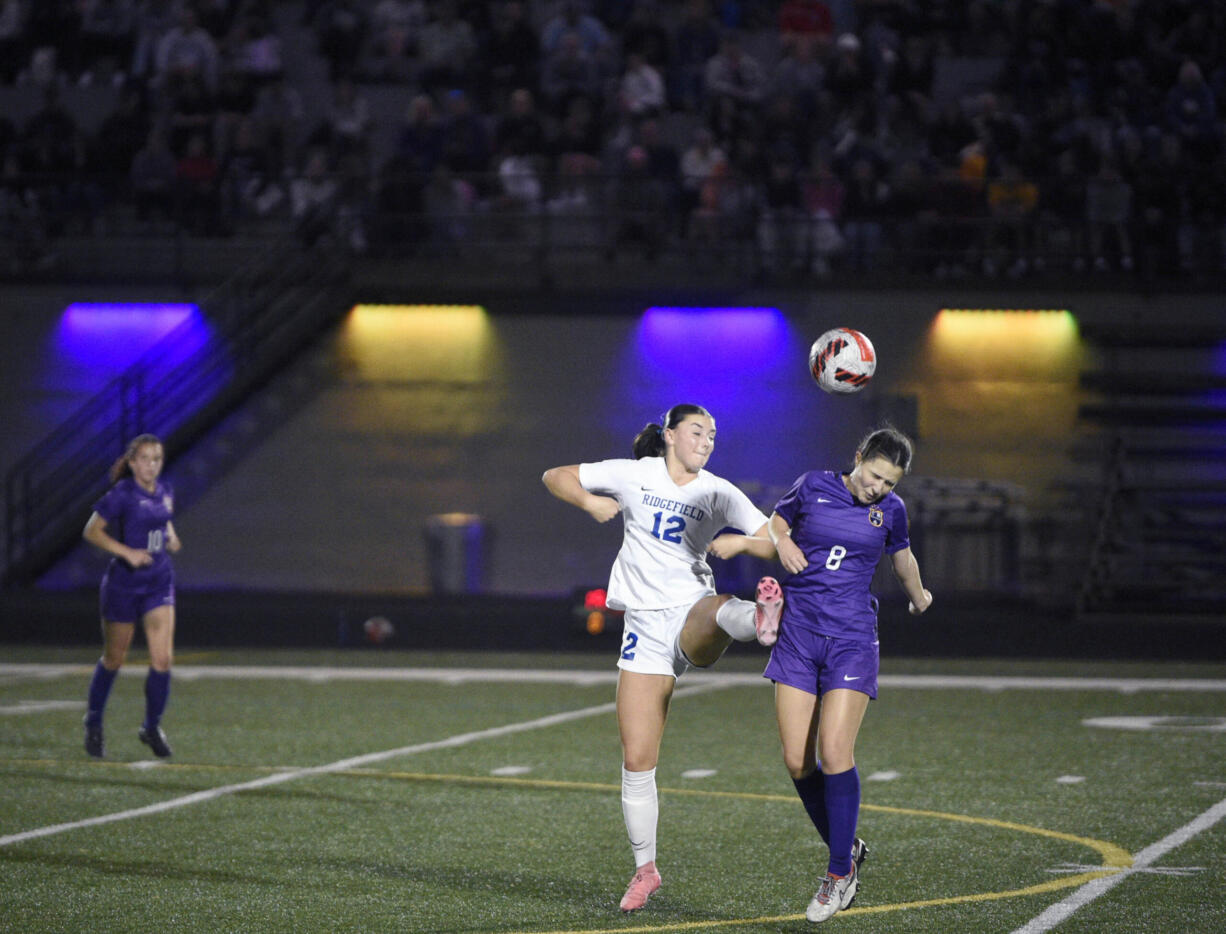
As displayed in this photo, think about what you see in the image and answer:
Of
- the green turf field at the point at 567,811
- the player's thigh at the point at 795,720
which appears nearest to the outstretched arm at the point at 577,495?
the player's thigh at the point at 795,720

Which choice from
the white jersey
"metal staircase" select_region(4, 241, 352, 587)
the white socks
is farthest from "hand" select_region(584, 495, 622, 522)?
"metal staircase" select_region(4, 241, 352, 587)

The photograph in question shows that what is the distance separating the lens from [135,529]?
39.9ft

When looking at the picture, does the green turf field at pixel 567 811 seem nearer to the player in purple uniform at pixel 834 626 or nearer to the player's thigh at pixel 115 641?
the player in purple uniform at pixel 834 626

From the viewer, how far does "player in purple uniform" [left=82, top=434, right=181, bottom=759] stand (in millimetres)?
12031

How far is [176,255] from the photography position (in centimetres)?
2202

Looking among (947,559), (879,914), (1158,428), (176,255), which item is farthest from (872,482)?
(176,255)

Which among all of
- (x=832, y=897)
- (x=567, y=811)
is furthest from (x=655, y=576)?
(x=567, y=811)

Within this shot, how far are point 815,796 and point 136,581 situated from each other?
6.00 metres

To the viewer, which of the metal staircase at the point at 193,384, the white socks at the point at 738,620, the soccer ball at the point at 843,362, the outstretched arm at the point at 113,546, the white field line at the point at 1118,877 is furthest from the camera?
the metal staircase at the point at 193,384

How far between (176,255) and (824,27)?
8.53 meters

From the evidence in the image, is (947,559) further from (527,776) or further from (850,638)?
(850,638)

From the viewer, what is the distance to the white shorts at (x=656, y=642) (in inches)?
302

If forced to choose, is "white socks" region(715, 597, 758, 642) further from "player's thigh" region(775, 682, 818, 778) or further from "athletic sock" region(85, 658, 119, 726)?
"athletic sock" region(85, 658, 119, 726)

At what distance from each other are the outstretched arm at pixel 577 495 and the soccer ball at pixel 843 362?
3.97 ft
